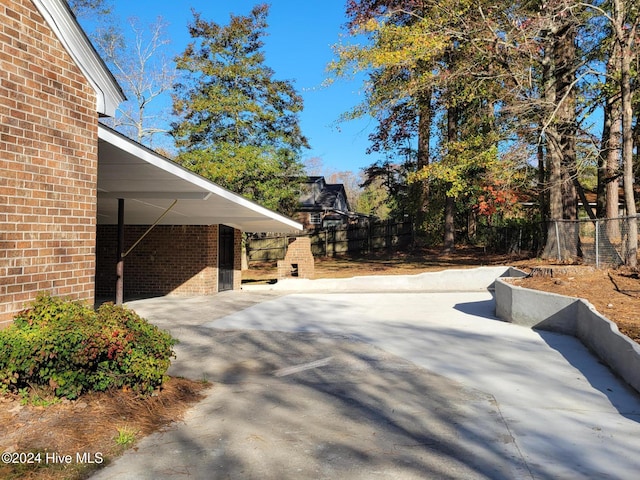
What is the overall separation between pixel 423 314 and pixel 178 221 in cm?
753

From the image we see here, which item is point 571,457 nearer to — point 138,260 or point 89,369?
point 89,369

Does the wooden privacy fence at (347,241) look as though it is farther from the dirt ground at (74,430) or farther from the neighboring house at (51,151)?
the dirt ground at (74,430)

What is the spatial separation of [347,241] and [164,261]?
18.5 metres

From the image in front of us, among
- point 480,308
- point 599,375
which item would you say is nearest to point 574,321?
point 599,375

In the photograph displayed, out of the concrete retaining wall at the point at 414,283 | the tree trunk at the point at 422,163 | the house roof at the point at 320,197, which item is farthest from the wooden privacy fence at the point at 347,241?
the house roof at the point at 320,197

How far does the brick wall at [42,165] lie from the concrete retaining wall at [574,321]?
5.87m

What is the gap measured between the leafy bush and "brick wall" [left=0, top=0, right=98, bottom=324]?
1.06 ft

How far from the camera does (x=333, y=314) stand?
10969 millimetres

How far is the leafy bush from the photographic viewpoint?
12.4ft

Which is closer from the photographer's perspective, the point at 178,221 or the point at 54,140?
the point at 54,140

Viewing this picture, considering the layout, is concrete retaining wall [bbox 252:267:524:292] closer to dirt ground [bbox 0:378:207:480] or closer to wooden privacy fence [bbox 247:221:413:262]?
dirt ground [bbox 0:378:207:480]

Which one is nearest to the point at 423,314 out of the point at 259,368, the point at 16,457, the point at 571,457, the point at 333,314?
A: the point at 333,314

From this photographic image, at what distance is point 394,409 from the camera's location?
15.0 ft

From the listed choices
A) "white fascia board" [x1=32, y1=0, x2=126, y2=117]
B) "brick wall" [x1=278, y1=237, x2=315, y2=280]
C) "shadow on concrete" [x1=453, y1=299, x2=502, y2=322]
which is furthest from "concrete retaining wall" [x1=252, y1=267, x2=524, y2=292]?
"white fascia board" [x1=32, y1=0, x2=126, y2=117]
